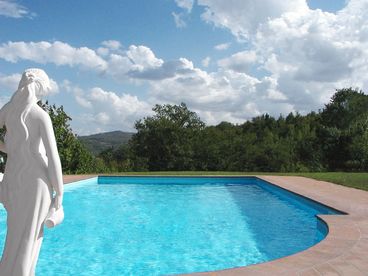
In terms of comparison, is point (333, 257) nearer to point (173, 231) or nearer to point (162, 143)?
point (173, 231)

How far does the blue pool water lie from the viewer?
5477 mm

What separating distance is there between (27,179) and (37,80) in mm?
618

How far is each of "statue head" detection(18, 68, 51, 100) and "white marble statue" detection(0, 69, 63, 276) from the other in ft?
0.25

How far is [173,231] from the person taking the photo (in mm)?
7430

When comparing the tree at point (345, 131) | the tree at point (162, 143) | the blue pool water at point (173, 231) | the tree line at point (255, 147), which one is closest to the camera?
the blue pool water at point (173, 231)

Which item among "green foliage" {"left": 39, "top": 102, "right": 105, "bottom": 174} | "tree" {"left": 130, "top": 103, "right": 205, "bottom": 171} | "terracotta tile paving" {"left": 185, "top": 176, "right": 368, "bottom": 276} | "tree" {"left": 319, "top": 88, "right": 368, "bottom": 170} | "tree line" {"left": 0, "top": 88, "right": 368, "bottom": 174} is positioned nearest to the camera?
"terracotta tile paving" {"left": 185, "top": 176, "right": 368, "bottom": 276}

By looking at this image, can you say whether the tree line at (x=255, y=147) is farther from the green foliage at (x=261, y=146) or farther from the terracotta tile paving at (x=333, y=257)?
the terracotta tile paving at (x=333, y=257)

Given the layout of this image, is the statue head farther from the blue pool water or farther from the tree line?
the tree line

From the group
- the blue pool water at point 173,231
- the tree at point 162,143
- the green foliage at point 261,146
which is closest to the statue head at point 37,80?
the blue pool water at point 173,231

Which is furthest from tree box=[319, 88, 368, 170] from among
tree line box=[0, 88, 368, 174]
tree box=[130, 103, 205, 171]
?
tree box=[130, 103, 205, 171]

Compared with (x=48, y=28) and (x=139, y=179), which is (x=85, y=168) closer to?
(x=139, y=179)

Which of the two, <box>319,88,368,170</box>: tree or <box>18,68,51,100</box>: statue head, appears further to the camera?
<box>319,88,368,170</box>: tree

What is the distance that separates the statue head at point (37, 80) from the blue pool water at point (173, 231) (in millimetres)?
3181

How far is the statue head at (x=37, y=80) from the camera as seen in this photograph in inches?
96.0
